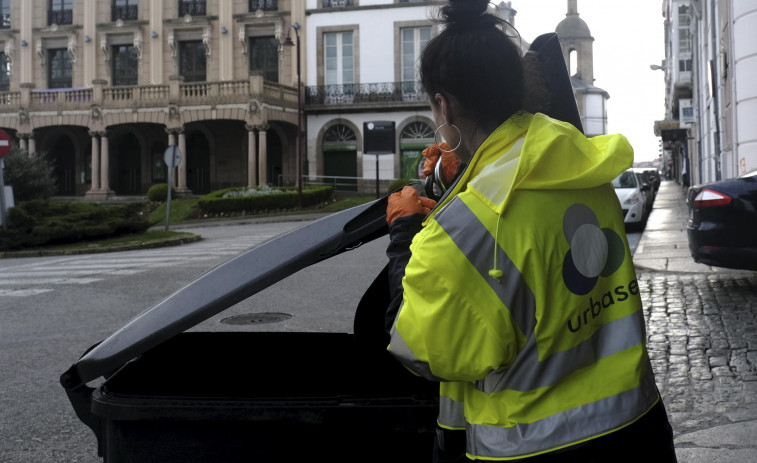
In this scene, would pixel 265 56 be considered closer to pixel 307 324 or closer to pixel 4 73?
pixel 4 73

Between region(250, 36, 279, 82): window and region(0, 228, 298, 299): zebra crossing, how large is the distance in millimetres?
24919

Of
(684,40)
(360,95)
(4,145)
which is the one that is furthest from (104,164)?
(684,40)

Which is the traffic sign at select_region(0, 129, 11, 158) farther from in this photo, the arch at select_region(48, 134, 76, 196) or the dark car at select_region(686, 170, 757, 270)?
the arch at select_region(48, 134, 76, 196)

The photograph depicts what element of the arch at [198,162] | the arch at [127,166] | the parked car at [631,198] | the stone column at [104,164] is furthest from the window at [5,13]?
the parked car at [631,198]

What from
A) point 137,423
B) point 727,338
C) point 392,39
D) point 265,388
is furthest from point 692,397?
point 392,39

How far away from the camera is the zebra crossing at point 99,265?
38.7ft

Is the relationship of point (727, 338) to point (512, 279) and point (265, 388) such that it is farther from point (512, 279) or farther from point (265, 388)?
point (512, 279)

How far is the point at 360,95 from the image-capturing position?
4250 centimetres

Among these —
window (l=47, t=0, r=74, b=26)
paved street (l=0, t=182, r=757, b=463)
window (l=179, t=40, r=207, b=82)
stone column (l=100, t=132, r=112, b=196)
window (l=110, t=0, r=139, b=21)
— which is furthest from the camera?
window (l=47, t=0, r=74, b=26)

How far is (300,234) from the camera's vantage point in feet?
6.82

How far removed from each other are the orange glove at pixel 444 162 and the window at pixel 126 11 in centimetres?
4514

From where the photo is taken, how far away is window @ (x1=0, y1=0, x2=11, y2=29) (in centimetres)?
4500

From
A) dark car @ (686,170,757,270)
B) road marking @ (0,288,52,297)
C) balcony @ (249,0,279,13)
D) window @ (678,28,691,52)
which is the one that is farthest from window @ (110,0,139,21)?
dark car @ (686,170,757,270)

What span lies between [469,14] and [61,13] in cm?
4763
